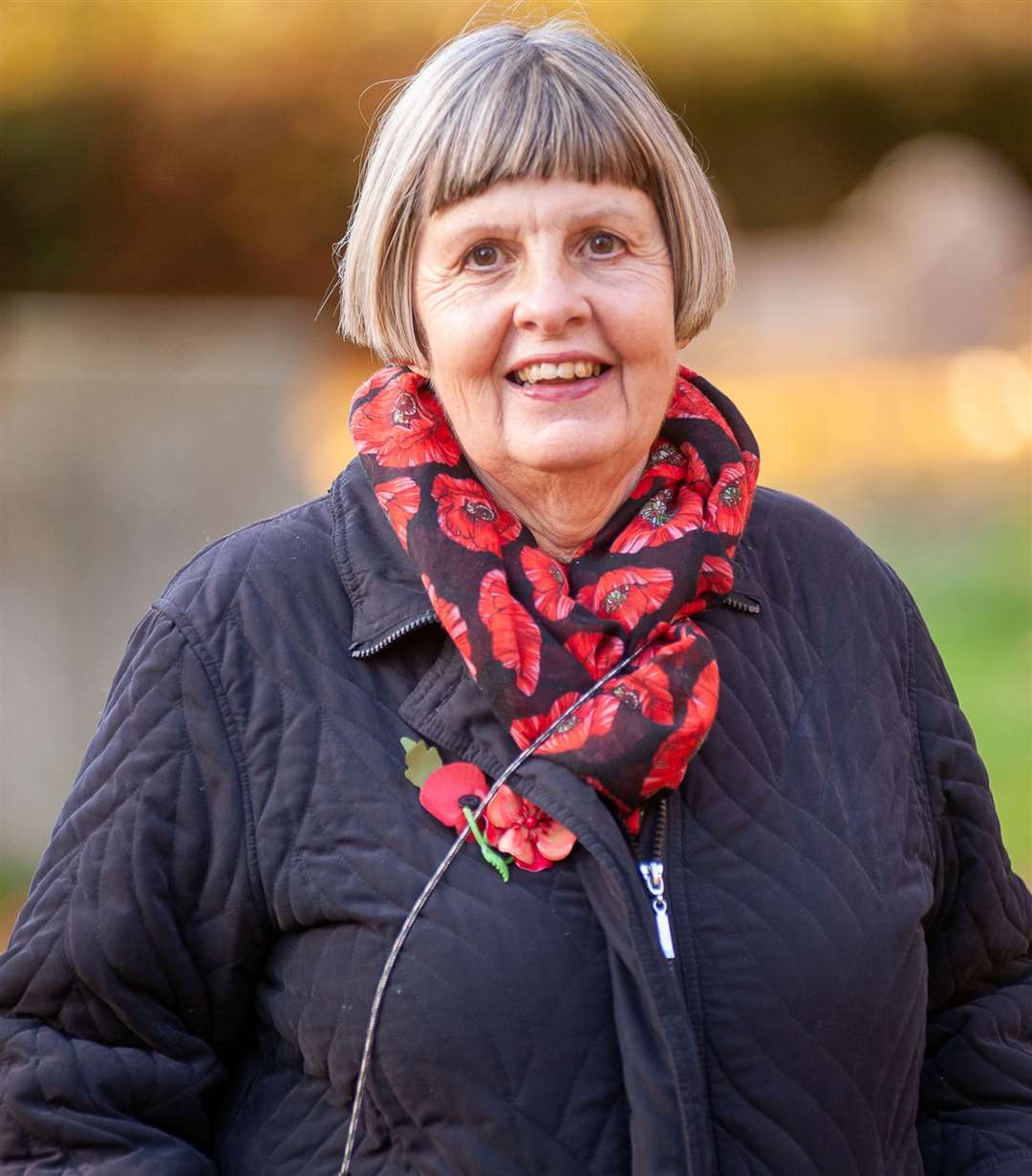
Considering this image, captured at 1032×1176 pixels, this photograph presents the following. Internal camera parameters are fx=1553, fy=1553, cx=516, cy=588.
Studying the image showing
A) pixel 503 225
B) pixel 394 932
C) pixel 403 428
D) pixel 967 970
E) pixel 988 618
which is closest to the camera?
pixel 394 932

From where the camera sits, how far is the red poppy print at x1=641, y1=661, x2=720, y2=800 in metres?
1.70

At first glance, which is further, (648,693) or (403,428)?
(403,428)

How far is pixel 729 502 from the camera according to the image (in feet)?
6.24

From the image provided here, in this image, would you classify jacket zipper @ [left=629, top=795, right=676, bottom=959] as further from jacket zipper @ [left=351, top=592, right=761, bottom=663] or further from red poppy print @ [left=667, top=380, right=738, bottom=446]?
red poppy print @ [left=667, top=380, right=738, bottom=446]

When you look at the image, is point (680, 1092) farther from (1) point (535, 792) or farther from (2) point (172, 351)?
(2) point (172, 351)

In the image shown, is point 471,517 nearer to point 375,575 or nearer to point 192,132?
point 375,575

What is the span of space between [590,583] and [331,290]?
729 mm

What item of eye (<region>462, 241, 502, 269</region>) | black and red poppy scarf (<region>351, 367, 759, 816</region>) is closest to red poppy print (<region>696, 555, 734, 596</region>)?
black and red poppy scarf (<region>351, 367, 759, 816</region>)

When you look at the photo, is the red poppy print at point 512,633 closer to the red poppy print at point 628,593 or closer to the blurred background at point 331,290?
the red poppy print at point 628,593

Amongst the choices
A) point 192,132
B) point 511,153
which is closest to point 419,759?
point 511,153

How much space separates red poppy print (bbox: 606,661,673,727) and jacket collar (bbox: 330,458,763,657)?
21cm

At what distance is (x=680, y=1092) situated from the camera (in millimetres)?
1610

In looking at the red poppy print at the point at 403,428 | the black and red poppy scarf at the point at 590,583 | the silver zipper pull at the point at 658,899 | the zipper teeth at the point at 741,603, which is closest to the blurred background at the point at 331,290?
the red poppy print at the point at 403,428

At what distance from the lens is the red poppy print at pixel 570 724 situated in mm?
1702
